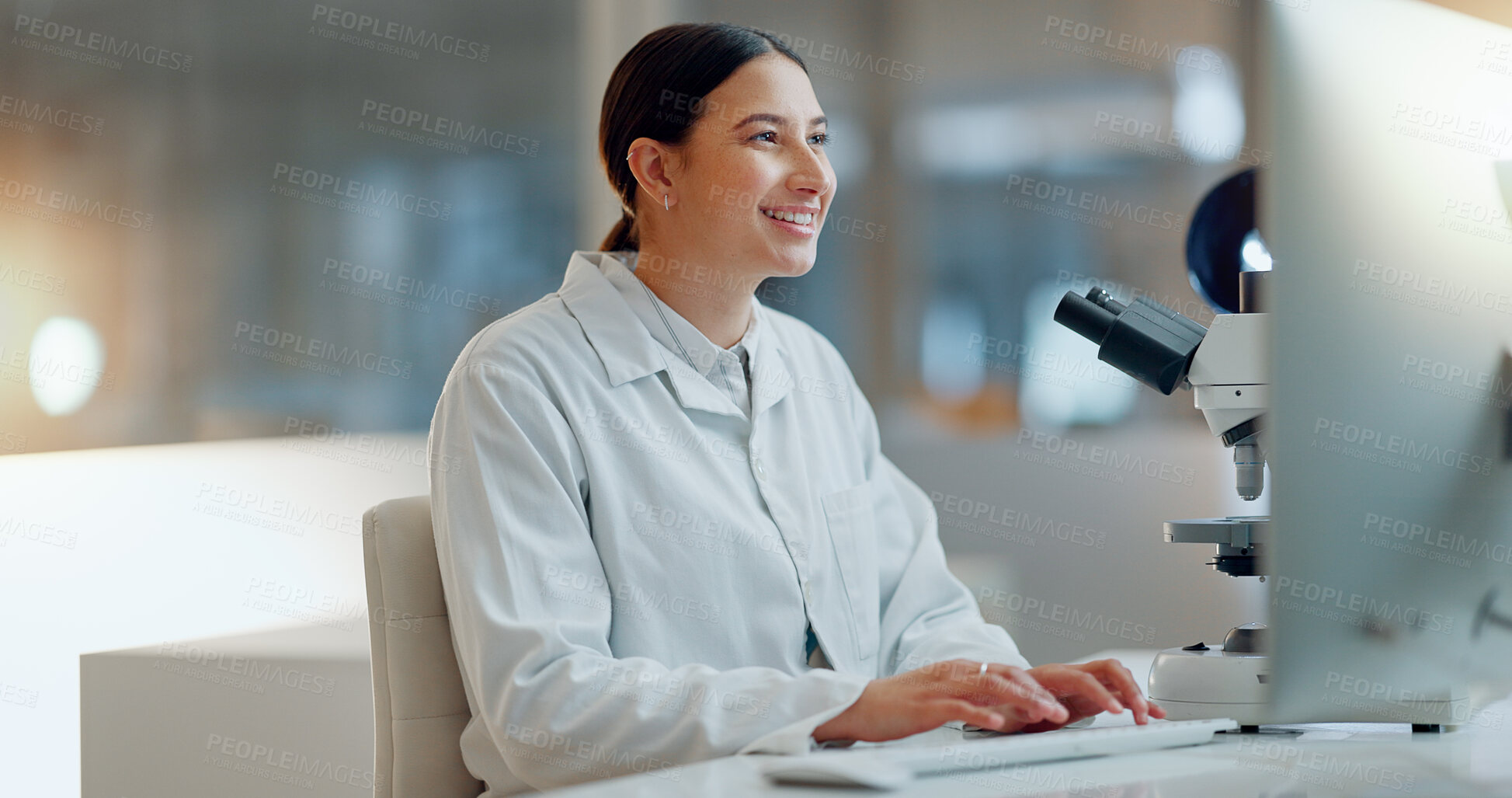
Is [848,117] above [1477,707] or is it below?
above

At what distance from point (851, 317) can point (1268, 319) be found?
2.44 m

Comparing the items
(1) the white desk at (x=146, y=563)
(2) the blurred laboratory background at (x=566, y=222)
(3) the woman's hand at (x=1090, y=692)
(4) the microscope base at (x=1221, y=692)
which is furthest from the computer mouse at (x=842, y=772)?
(2) the blurred laboratory background at (x=566, y=222)

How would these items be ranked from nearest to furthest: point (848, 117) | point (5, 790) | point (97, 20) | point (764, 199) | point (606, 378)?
point (606, 378)
point (764, 199)
point (5, 790)
point (97, 20)
point (848, 117)

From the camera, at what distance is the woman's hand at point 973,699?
1009 millimetres

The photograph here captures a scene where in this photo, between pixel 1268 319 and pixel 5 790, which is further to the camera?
pixel 5 790

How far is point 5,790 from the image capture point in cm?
212

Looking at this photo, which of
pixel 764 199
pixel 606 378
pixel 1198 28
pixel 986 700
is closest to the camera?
pixel 986 700

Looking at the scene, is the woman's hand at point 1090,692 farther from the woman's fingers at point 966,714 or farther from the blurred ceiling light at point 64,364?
the blurred ceiling light at point 64,364

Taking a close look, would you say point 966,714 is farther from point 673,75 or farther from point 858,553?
point 673,75

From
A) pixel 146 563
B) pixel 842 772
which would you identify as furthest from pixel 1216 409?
pixel 146 563

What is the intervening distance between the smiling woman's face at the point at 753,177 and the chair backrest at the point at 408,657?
1.70 feet

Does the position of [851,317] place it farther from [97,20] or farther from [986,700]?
[986,700]

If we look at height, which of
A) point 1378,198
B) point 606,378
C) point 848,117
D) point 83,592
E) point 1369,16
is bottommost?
point 83,592

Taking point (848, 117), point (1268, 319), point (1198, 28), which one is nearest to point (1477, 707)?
point (1268, 319)
